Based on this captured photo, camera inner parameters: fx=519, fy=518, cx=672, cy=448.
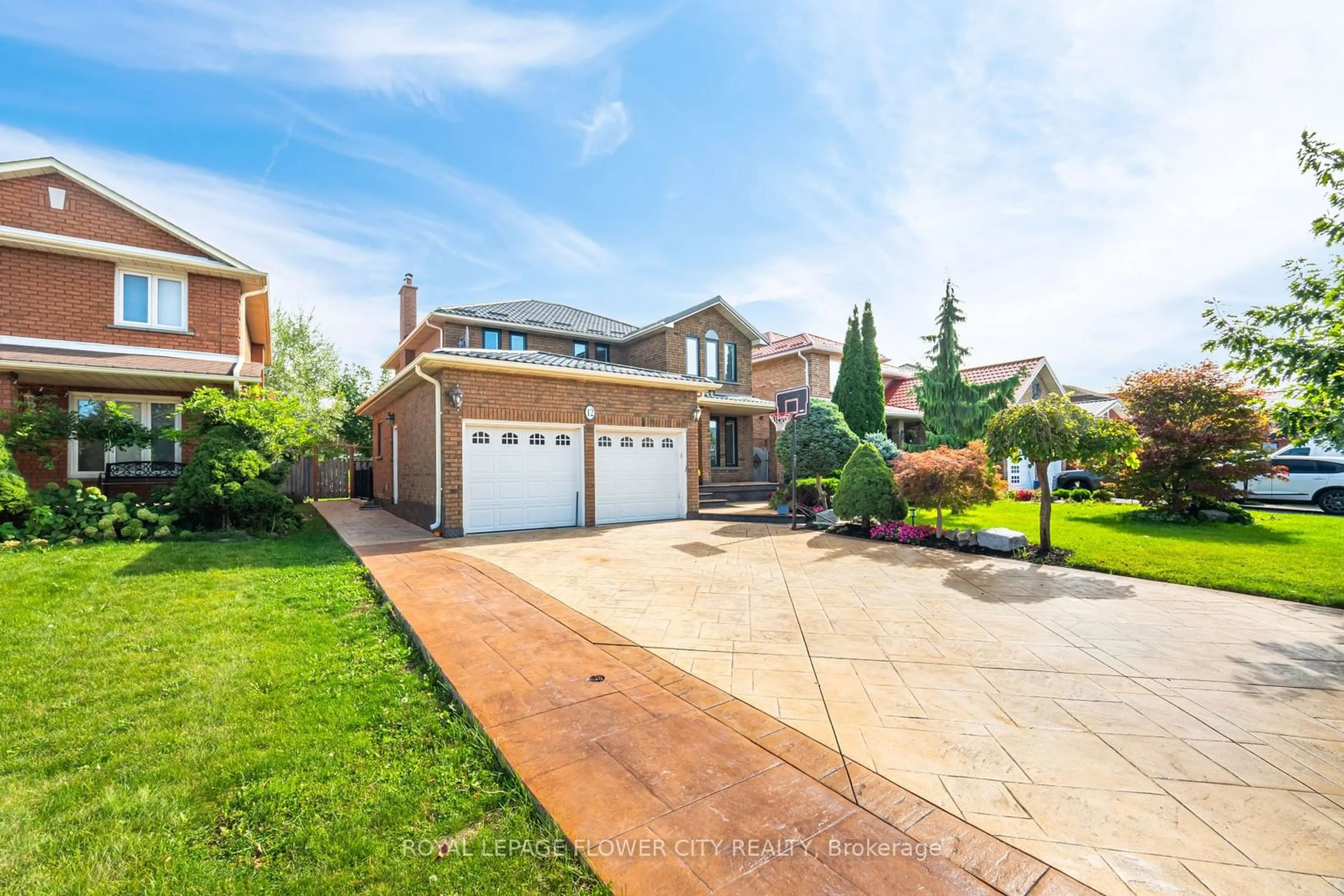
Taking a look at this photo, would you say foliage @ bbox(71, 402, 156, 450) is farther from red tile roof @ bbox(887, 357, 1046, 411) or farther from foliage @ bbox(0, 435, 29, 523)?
red tile roof @ bbox(887, 357, 1046, 411)

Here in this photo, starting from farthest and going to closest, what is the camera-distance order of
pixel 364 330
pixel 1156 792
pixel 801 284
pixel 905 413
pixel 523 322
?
pixel 364 330 → pixel 905 413 → pixel 523 322 → pixel 801 284 → pixel 1156 792

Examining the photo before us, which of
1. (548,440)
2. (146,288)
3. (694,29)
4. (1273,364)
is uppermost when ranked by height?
(694,29)

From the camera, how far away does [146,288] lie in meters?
11.2

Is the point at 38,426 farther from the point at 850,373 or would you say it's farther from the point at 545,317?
the point at 850,373

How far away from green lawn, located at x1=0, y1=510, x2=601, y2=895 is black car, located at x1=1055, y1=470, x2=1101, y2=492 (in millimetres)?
21622

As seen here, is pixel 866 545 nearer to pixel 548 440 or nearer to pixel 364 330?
pixel 548 440

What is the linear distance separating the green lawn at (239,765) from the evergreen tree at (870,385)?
54.2 feet

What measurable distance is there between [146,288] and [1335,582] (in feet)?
67.0

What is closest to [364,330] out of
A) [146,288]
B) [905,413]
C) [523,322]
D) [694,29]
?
[523,322]

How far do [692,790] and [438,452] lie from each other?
29.2 ft

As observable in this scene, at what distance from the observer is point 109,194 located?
11102 millimetres

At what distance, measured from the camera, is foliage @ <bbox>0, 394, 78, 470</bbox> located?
9.00 meters

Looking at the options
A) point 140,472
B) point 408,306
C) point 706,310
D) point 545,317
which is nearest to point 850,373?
point 706,310

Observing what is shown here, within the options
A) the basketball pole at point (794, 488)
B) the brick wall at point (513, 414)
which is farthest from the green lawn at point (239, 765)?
the basketball pole at point (794, 488)
